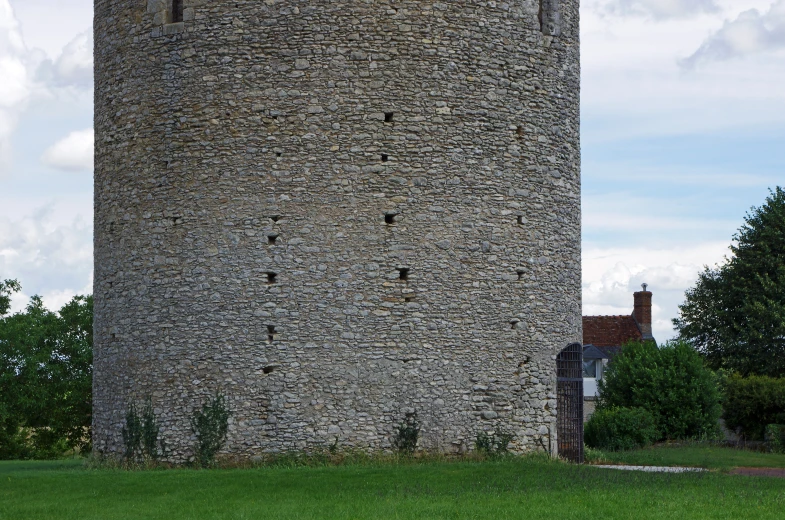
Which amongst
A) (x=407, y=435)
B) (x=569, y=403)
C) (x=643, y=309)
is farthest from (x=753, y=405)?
(x=643, y=309)

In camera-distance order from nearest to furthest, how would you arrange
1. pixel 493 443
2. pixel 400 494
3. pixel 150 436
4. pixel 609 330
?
pixel 400 494 < pixel 493 443 < pixel 150 436 < pixel 609 330

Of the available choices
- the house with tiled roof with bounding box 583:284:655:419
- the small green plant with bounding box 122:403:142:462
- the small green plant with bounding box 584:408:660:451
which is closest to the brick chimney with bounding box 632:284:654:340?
the house with tiled roof with bounding box 583:284:655:419

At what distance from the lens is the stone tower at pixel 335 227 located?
1820 cm

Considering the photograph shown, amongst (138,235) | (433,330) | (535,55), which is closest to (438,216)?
(433,330)

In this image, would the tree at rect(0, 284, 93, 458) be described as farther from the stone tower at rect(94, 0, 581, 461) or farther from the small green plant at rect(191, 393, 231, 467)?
the small green plant at rect(191, 393, 231, 467)

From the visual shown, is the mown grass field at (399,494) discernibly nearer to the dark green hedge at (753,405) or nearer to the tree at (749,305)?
the dark green hedge at (753,405)

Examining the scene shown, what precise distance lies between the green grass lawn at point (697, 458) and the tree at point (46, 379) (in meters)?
17.0

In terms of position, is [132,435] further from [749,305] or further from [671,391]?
[749,305]

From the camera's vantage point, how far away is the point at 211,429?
18.2 m

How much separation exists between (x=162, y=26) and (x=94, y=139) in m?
2.87

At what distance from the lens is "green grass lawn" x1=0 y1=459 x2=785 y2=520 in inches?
490

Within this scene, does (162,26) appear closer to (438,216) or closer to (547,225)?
(438,216)

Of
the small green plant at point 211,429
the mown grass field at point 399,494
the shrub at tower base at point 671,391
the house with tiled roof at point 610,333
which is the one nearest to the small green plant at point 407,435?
the mown grass field at point 399,494

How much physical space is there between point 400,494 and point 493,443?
5145 millimetres
